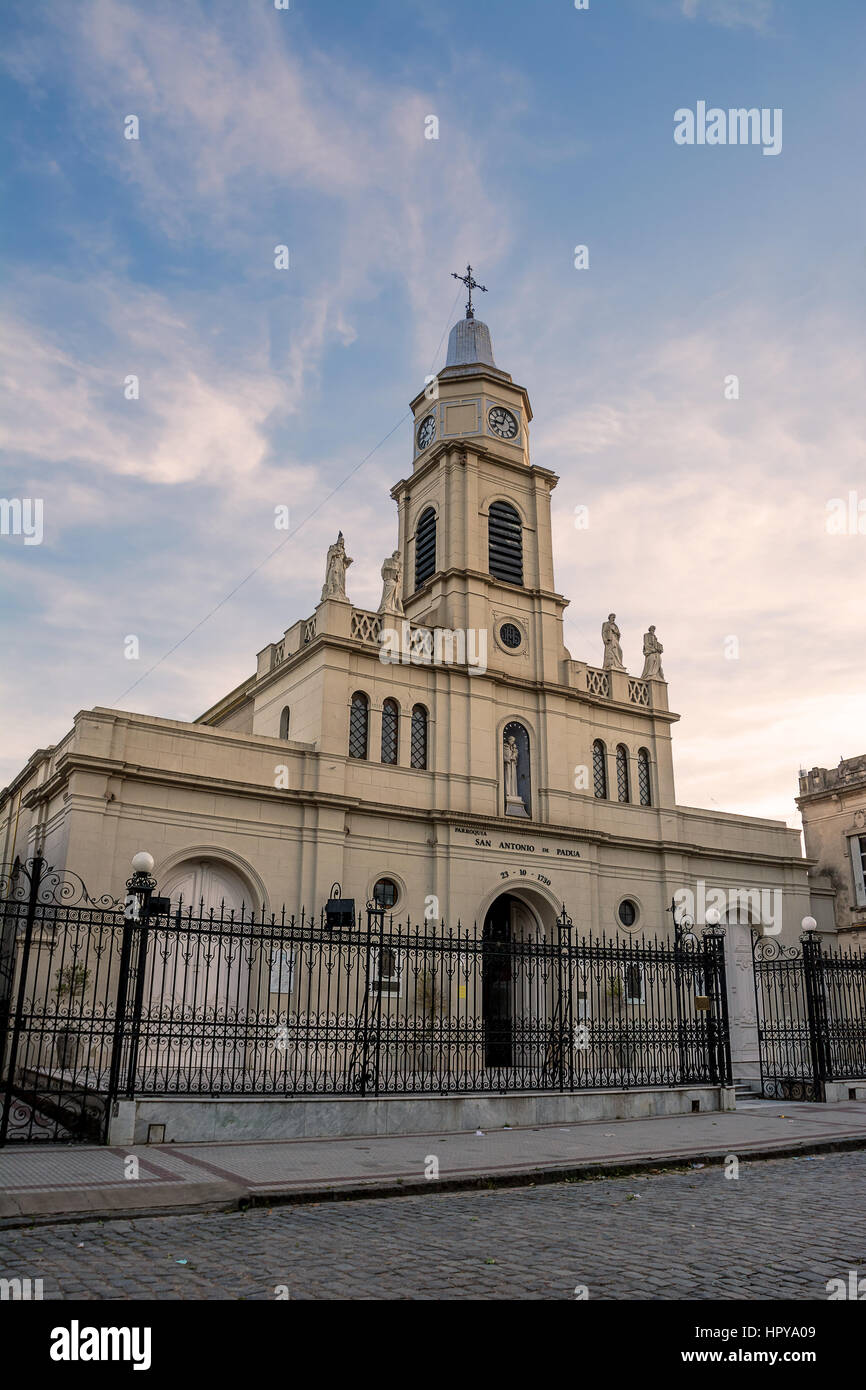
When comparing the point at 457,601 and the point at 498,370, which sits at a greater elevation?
the point at 498,370

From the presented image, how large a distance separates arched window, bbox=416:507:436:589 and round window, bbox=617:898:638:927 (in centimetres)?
1190

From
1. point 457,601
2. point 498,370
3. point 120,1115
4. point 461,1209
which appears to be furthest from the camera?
point 498,370

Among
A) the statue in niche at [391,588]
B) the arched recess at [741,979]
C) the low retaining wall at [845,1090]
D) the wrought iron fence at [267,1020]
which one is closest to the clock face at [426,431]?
the statue in niche at [391,588]

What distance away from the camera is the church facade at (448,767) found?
23875 millimetres

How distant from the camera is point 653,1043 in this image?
19094mm

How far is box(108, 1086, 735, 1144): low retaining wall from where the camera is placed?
13.1 metres

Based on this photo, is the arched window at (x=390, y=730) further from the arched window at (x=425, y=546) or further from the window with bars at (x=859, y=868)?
the window with bars at (x=859, y=868)

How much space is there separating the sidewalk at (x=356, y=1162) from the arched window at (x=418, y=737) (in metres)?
12.9

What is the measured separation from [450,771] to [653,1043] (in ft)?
35.6

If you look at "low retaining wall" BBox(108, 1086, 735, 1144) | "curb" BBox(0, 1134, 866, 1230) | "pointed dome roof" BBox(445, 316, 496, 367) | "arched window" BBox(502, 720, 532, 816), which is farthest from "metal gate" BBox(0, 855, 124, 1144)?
"pointed dome roof" BBox(445, 316, 496, 367)

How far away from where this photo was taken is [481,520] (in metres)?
31.9

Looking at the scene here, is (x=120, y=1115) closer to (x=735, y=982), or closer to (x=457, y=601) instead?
(x=457, y=601)

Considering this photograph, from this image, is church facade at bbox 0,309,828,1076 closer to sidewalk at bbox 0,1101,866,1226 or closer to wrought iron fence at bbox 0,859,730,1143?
wrought iron fence at bbox 0,859,730,1143
